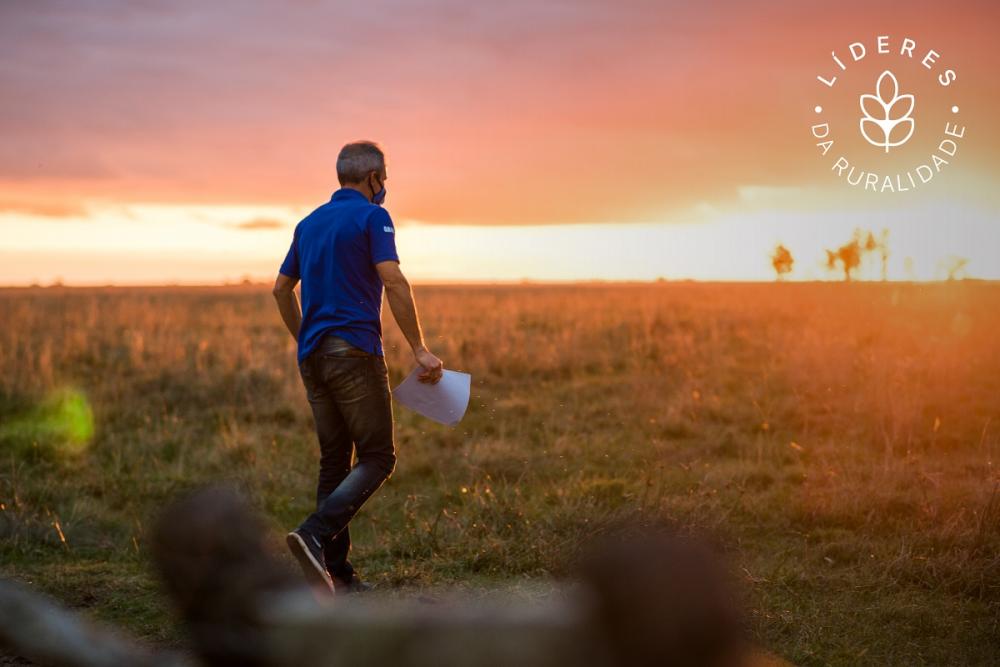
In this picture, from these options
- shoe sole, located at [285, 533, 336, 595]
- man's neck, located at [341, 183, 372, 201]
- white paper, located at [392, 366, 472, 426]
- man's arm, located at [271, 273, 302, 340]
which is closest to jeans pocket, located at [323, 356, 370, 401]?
white paper, located at [392, 366, 472, 426]

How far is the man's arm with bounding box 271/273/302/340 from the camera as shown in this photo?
488cm

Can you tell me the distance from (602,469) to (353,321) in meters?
3.98

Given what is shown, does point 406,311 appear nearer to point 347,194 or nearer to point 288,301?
point 347,194

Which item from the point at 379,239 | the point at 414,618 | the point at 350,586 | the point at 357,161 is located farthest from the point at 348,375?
the point at 414,618

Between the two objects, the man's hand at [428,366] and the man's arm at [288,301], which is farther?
the man's arm at [288,301]

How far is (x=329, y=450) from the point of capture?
15.4 feet

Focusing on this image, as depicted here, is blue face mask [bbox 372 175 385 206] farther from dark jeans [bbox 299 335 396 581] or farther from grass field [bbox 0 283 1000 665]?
grass field [bbox 0 283 1000 665]

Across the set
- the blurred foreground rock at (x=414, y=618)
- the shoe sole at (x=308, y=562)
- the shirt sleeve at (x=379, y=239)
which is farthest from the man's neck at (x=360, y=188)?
the blurred foreground rock at (x=414, y=618)

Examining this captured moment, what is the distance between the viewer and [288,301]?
16.3ft

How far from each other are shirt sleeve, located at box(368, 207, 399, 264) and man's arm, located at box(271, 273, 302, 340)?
0.65 m

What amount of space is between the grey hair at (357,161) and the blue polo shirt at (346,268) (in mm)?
108

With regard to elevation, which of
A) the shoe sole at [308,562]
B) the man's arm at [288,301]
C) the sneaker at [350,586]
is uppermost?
the man's arm at [288,301]

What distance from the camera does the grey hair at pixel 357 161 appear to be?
4.58 m

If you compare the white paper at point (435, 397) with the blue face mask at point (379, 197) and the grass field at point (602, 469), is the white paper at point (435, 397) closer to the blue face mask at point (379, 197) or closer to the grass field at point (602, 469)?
the blue face mask at point (379, 197)
